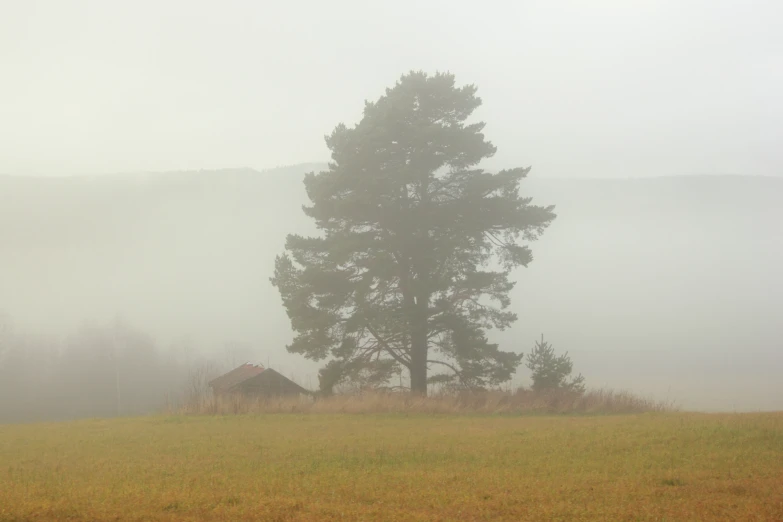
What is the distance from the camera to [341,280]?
2841 centimetres

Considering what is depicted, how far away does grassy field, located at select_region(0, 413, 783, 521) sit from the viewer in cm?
850

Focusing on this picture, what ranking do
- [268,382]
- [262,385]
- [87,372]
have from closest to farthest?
[262,385]
[268,382]
[87,372]

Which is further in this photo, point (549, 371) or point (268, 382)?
point (268, 382)

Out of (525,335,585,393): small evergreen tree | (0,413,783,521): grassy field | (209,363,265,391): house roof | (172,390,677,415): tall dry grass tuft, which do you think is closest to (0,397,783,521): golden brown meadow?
(0,413,783,521): grassy field

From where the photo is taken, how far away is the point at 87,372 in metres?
79.1

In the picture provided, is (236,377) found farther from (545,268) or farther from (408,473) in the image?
(545,268)

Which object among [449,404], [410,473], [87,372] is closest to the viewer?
[410,473]

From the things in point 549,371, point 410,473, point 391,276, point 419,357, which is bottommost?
point 410,473

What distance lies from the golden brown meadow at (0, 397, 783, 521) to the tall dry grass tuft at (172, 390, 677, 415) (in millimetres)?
5368

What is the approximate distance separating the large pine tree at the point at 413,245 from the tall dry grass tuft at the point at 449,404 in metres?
2.39

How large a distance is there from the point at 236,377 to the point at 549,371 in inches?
744

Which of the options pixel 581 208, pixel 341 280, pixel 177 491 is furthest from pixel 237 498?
pixel 581 208

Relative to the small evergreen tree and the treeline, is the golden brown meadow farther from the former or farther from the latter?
the treeline

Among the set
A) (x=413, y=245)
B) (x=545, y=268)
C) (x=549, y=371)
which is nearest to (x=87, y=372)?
(x=413, y=245)
